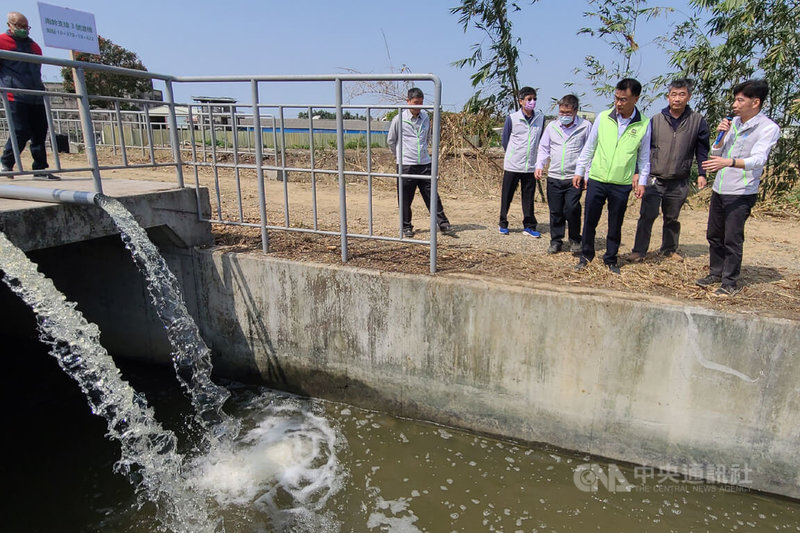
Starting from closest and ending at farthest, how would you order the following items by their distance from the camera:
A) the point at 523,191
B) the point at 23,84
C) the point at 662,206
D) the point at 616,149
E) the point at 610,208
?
the point at 616,149, the point at 610,208, the point at 662,206, the point at 23,84, the point at 523,191

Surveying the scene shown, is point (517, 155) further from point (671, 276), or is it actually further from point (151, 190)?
point (151, 190)

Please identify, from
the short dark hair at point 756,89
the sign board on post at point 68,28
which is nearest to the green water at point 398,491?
the short dark hair at point 756,89

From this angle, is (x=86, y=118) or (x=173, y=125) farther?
(x=173, y=125)

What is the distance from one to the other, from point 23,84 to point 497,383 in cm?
544

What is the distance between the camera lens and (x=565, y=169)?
4824 mm

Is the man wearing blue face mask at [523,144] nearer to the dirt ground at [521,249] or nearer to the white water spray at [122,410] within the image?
the dirt ground at [521,249]

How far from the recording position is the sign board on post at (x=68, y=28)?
564cm

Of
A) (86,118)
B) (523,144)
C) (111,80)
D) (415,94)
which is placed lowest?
Result: (523,144)

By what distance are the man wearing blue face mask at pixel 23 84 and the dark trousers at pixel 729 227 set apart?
19.7 ft

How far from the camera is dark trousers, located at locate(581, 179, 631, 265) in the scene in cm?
412

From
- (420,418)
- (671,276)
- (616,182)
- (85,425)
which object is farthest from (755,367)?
(85,425)

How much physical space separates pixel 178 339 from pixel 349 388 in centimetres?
195

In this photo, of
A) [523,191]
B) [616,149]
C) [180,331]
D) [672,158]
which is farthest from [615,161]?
[180,331]

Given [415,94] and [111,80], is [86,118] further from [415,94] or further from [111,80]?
[111,80]
